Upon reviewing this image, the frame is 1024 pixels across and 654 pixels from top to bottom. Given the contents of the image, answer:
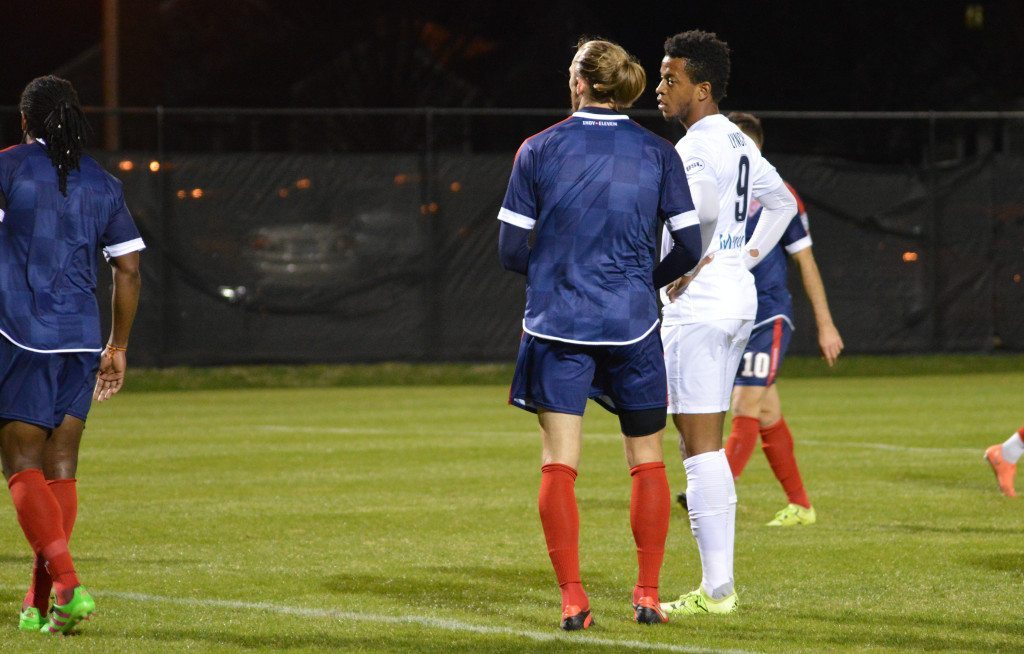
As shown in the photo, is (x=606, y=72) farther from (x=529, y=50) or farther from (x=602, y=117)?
(x=529, y=50)

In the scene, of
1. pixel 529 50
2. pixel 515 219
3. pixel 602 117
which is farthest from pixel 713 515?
pixel 529 50

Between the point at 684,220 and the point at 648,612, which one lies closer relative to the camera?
the point at 684,220

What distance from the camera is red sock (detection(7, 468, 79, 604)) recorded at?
5773 millimetres

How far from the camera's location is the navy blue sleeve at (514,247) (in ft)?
19.0

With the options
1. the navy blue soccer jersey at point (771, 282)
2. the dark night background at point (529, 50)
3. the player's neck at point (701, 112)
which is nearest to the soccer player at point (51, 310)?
the player's neck at point (701, 112)

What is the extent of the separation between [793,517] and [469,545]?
6.22 feet

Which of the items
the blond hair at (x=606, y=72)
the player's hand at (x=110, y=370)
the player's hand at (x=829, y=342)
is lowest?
the player's hand at (x=829, y=342)

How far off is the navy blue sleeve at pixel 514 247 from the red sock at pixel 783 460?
11.4 ft

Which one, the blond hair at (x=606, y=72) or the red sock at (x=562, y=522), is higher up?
the blond hair at (x=606, y=72)

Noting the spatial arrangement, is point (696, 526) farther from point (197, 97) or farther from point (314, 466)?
point (197, 97)

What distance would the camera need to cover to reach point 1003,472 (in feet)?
32.7

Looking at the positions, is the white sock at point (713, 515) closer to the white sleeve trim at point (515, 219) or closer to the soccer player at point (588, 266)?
the soccer player at point (588, 266)

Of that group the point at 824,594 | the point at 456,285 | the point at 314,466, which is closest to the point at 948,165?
the point at 456,285

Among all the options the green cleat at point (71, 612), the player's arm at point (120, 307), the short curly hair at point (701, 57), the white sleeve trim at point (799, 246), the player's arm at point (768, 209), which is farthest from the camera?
the white sleeve trim at point (799, 246)
